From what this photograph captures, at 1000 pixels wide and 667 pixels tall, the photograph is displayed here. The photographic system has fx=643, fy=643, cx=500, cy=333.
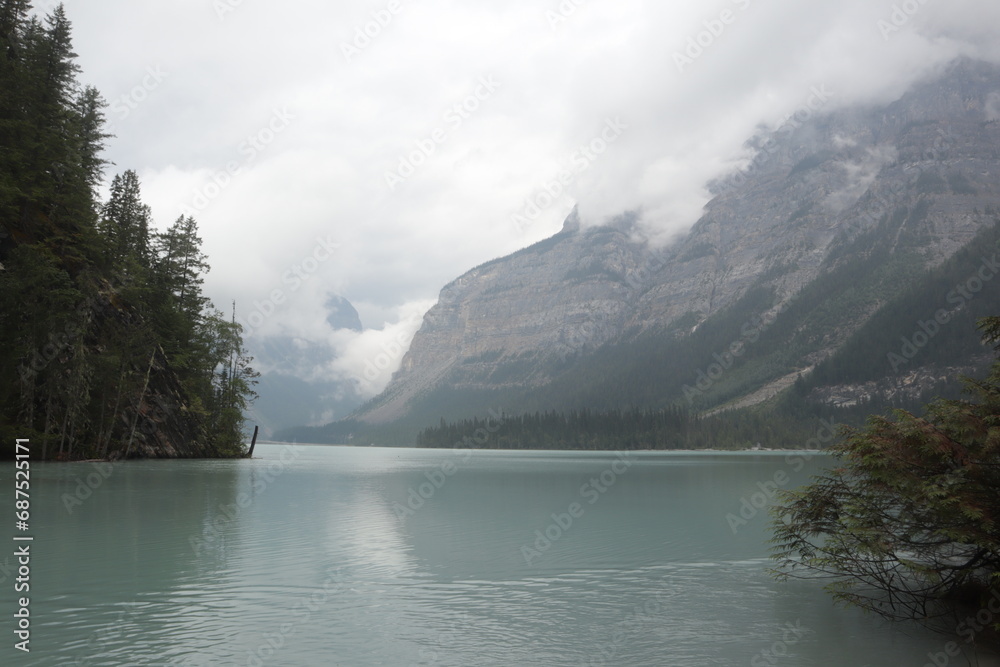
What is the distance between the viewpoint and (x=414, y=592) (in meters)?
18.3

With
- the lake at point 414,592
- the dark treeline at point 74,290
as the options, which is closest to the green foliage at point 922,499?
the lake at point 414,592

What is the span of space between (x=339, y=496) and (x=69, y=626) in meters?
32.1

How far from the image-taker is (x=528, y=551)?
2486 cm

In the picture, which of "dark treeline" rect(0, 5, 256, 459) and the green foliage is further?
"dark treeline" rect(0, 5, 256, 459)

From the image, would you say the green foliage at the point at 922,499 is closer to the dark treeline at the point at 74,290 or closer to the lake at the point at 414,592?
the lake at the point at 414,592

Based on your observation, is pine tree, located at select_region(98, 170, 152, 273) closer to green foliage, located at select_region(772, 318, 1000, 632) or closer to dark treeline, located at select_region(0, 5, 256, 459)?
dark treeline, located at select_region(0, 5, 256, 459)

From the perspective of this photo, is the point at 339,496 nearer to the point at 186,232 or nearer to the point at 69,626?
the point at 69,626

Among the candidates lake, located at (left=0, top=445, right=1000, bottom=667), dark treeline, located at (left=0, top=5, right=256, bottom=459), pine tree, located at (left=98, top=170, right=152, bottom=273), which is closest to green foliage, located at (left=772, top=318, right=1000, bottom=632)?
lake, located at (left=0, top=445, right=1000, bottom=667)

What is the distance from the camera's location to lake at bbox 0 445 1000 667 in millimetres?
13086

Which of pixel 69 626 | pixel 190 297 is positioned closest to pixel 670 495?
pixel 69 626

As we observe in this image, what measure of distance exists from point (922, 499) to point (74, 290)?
57.2 m

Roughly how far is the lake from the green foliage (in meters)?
1.76

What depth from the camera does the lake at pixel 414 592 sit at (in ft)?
42.9

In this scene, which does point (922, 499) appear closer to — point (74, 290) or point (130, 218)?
point (74, 290)
